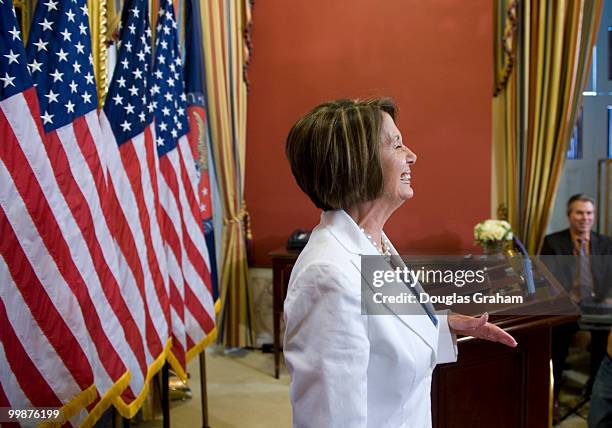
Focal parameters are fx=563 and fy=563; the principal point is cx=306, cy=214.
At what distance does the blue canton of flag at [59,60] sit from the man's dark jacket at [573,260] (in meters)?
3.04

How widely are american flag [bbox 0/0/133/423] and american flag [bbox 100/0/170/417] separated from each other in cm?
16

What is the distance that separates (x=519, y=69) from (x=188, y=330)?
3075 millimetres

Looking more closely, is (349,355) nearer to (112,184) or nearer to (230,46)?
(112,184)

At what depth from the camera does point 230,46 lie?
443 cm

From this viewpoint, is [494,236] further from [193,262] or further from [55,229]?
[55,229]

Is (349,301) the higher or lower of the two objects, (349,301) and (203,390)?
the higher

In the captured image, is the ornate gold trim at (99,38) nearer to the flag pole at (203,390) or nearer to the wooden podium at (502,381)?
the flag pole at (203,390)

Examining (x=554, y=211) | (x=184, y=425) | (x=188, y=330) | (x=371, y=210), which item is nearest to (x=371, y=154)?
(x=371, y=210)

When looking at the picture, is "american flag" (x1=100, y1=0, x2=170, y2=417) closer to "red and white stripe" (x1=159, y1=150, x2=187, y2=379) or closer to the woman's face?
"red and white stripe" (x1=159, y1=150, x2=187, y2=379)

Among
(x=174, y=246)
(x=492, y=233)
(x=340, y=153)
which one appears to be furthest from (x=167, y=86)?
(x=492, y=233)

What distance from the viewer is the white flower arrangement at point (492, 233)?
3803mm

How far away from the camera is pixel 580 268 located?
12.3ft

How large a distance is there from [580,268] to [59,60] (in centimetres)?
334

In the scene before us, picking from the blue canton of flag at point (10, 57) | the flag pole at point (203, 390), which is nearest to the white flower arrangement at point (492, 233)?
the flag pole at point (203, 390)
